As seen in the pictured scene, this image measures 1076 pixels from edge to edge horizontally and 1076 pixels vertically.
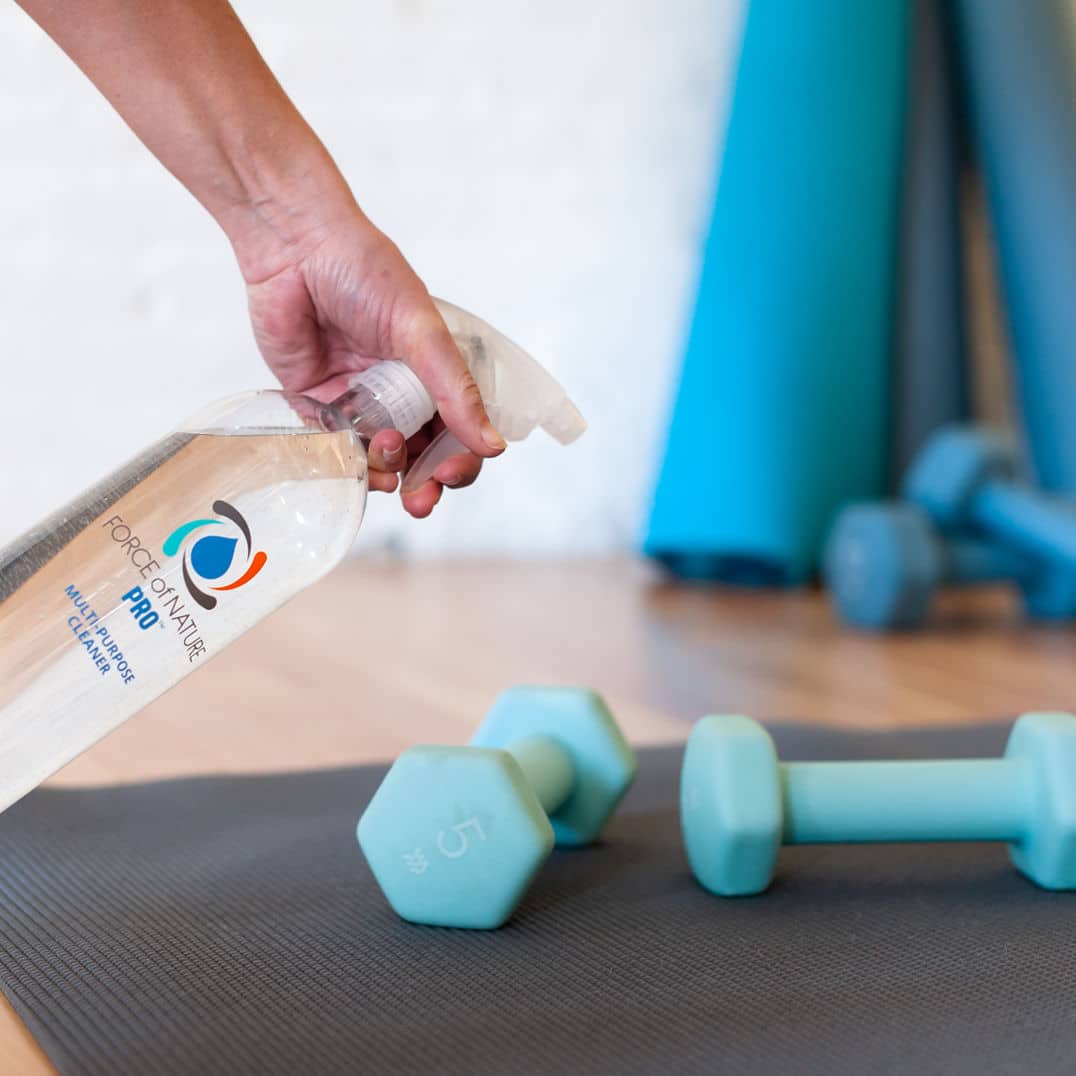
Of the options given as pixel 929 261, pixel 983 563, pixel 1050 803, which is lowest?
pixel 983 563

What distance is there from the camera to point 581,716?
3.26ft

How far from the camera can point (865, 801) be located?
894 millimetres

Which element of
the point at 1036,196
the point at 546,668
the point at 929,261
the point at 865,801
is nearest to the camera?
the point at 865,801

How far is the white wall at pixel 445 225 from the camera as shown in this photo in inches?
87.0

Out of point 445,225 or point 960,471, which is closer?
point 960,471

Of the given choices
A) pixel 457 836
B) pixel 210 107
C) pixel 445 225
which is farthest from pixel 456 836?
pixel 445 225

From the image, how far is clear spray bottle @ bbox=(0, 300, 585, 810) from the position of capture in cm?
80

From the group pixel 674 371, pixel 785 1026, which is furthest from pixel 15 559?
pixel 674 371

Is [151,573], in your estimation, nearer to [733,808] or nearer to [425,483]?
[425,483]

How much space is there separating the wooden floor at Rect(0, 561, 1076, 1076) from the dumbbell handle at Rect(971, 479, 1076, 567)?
4.5 inches

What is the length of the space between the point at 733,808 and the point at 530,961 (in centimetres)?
16

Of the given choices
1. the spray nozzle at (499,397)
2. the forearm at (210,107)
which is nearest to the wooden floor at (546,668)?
the spray nozzle at (499,397)

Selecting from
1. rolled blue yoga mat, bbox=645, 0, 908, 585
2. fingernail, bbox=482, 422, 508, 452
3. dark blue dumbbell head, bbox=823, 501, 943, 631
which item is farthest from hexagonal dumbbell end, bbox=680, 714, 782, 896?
rolled blue yoga mat, bbox=645, 0, 908, 585

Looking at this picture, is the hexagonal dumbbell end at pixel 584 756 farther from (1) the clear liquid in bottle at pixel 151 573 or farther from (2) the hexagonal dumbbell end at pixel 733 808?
(1) the clear liquid in bottle at pixel 151 573
